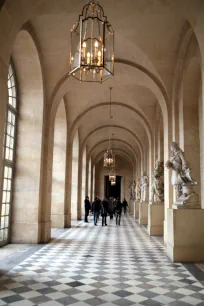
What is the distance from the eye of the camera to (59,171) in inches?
568

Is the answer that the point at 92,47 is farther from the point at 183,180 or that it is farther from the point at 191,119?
the point at 191,119

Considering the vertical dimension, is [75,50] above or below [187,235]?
above

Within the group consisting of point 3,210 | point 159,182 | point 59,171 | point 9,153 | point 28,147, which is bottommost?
point 3,210

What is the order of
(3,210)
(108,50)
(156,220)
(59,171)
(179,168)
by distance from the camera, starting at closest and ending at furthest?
(108,50) < (179,168) < (3,210) < (156,220) < (59,171)

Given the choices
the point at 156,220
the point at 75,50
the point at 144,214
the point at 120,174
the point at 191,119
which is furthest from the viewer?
the point at 120,174

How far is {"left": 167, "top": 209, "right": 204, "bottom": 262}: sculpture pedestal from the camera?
22.2 ft

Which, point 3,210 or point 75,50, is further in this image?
point 3,210

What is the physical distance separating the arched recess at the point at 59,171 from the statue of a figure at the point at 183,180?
292 inches

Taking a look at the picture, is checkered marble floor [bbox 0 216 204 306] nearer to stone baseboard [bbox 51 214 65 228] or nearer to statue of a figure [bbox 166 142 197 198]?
statue of a figure [bbox 166 142 197 198]

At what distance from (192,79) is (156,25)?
1947 millimetres

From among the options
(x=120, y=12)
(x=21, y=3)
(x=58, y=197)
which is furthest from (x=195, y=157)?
(x=58, y=197)

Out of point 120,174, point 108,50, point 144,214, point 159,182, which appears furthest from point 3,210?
point 120,174

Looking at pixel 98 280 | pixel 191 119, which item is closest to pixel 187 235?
pixel 98 280

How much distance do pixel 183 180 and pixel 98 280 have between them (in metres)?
3.23
